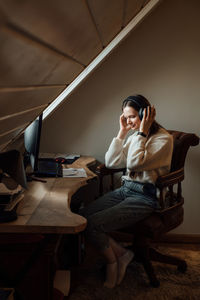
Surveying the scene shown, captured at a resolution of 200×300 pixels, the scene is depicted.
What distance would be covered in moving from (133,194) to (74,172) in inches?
18.3

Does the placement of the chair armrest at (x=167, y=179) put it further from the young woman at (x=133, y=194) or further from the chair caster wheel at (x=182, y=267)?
the chair caster wheel at (x=182, y=267)

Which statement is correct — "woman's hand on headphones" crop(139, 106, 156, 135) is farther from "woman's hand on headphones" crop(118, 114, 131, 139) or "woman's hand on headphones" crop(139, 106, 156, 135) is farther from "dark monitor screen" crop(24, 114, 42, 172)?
"dark monitor screen" crop(24, 114, 42, 172)

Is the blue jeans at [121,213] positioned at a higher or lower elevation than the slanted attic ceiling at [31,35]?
lower

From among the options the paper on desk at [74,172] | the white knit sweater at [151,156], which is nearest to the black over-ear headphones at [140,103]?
the white knit sweater at [151,156]

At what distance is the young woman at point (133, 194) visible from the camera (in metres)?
2.12

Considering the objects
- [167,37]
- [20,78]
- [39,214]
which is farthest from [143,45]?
[20,78]

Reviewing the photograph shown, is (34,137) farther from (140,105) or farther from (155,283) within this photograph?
(155,283)

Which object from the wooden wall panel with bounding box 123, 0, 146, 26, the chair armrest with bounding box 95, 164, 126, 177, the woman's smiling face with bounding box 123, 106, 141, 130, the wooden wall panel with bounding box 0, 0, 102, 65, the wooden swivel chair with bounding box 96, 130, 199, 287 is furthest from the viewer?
the chair armrest with bounding box 95, 164, 126, 177

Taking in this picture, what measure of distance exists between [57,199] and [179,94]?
163cm

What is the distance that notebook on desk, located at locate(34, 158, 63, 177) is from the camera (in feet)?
7.56

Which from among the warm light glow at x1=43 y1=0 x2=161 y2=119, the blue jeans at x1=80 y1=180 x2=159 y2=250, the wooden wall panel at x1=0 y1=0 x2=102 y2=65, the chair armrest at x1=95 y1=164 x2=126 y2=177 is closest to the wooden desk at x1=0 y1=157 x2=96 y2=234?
the blue jeans at x1=80 y1=180 x2=159 y2=250

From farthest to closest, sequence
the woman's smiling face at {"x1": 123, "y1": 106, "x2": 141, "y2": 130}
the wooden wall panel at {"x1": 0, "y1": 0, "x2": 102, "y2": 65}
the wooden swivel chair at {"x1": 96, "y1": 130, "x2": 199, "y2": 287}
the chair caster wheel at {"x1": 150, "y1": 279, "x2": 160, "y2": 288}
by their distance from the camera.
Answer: the woman's smiling face at {"x1": 123, "y1": 106, "x2": 141, "y2": 130} < the chair caster wheel at {"x1": 150, "y1": 279, "x2": 160, "y2": 288} < the wooden swivel chair at {"x1": 96, "y1": 130, "x2": 199, "y2": 287} < the wooden wall panel at {"x1": 0, "y1": 0, "x2": 102, "y2": 65}

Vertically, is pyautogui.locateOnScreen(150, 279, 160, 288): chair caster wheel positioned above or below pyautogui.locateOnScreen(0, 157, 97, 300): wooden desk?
below

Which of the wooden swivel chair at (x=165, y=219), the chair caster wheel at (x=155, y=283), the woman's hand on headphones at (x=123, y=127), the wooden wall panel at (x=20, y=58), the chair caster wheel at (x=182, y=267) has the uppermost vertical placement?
the wooden wall panel at (x=20, y=58)
